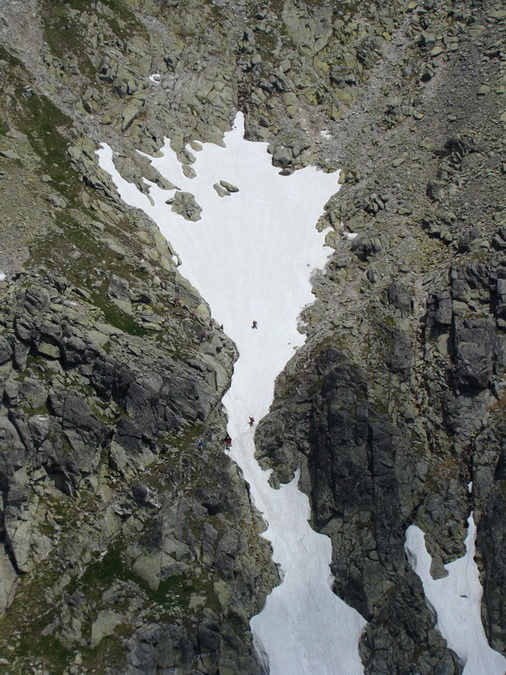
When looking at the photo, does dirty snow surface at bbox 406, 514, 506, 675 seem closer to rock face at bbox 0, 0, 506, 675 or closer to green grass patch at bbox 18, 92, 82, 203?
rock face at bbox 0, 0, 506, 675

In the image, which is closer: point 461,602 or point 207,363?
point 461,602

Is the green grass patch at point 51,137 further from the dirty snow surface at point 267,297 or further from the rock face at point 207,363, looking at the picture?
the dirty snow surface at point 267,297

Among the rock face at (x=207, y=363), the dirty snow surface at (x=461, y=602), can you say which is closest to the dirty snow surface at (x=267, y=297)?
the rock face at (x=207, y=363)

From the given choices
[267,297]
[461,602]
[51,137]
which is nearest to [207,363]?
[267,297]

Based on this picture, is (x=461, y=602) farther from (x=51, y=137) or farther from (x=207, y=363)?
(x=51, y=137)

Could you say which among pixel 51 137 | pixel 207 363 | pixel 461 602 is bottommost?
pixel 461 602

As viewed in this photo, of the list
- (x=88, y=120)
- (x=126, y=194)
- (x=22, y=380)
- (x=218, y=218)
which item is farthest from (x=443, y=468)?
(x=88, y=120)
